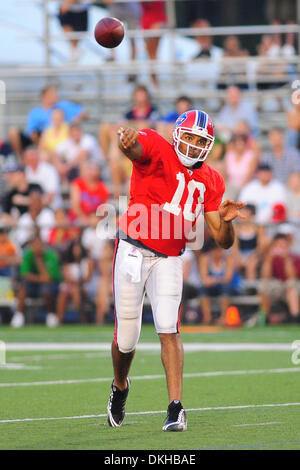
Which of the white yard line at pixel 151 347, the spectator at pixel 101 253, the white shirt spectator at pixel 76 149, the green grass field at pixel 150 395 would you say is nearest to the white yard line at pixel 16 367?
the green grass field at pixel 150 395

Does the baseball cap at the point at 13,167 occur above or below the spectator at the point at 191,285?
above

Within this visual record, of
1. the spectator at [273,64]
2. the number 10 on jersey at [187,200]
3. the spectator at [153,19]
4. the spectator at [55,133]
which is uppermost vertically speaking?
the spectator at [153,19]

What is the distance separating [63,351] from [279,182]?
531 cm

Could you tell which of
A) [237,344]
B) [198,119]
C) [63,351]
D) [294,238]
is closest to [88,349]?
[63,351]

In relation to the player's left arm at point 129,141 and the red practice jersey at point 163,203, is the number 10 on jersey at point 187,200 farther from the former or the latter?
the player's left arm at point 129,141

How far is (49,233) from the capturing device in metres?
16.8

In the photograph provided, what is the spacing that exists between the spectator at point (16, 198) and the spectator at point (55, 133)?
840 millimetres

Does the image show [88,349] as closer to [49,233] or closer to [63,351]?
[63,351]

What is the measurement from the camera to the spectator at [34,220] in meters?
16.8

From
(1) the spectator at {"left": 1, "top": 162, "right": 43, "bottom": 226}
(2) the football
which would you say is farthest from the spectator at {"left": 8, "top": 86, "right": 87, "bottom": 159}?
(2) the football

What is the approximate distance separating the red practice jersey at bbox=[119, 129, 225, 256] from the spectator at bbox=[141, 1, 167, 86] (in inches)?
487

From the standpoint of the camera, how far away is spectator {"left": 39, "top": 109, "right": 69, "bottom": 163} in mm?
17984

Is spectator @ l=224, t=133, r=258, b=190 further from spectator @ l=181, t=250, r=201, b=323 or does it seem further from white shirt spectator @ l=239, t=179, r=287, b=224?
spectator @ l=181, t=250, r=201, b=323
